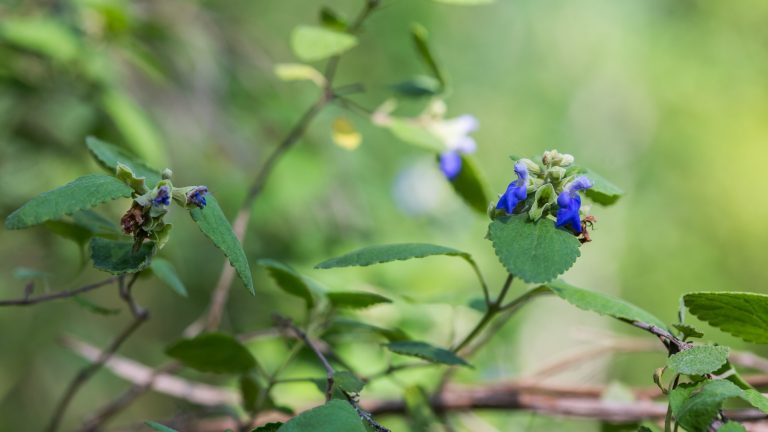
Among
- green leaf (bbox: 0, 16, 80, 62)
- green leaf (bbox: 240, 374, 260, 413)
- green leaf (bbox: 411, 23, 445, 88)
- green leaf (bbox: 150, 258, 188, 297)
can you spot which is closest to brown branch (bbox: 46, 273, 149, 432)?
green leaf (bbox: 150, 258, 188, 297)

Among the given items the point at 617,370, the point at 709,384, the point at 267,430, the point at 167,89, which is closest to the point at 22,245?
the point at 167,89

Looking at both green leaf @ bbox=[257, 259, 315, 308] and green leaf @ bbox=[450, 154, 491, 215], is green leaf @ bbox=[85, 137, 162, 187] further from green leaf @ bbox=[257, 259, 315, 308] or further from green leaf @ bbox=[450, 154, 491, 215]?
green leaf @ bbox=[450, 154, 491, 215]

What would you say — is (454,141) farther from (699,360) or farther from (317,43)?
(699,360)

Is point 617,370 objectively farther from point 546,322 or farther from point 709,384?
point 709,384

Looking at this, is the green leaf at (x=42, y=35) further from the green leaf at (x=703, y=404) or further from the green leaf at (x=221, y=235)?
the green leaf at (x=703, y=404)

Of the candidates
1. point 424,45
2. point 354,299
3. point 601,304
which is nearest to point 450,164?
point 424,45
